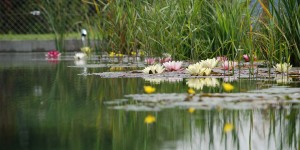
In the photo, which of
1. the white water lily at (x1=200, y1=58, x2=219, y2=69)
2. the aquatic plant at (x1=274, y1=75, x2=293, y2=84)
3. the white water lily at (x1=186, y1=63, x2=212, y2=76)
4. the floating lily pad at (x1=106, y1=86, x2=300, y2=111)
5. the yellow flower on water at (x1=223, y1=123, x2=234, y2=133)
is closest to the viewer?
the yellow flower on water at (x1=223, y1=123, x2=234, y2=133)

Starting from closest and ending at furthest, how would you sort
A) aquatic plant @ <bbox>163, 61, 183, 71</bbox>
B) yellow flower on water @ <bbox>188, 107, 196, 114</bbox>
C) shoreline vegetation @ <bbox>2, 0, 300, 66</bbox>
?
yellow flower on water @ <bbox>188, 107, 196, 114</bbox>
aquatic plant @ <bbox>163, 61, 183, 71</bbox>
shoreline vegetation @ <bbox>2, 0, 300, 66</bbox>

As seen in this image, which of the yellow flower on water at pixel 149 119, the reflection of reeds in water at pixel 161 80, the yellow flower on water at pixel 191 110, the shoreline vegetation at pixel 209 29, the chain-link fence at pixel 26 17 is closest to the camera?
the yellow flower on water at pixel 149 119

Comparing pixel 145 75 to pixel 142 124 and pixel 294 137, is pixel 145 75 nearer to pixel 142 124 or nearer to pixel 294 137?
pixel 142 124

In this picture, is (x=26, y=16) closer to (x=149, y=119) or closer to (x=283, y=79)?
(x=283, y=79)

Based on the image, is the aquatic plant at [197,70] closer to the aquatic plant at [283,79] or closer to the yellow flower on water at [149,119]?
the aquatic plant at [283,79]

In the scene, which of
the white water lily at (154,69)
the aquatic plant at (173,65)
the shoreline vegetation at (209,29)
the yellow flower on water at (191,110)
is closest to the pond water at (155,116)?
the yellow flower on water at (191,110)

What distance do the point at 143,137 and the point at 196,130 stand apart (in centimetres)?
27

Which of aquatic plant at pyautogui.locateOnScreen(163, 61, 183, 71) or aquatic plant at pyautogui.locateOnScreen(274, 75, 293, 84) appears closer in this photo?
aquatic plant at pyautogui.locateOnScreen(274, 75, 293, 84)

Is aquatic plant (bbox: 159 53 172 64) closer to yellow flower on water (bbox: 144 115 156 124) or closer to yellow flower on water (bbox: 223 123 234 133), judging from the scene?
yellow flower on water (bbox: 144 115 156 124)

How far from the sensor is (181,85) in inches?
197

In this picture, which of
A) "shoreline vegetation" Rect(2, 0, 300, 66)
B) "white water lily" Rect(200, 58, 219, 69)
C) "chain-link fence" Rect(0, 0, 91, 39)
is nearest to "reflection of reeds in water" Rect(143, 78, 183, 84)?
"white water lily" Rect(200, 58, 219, 69)

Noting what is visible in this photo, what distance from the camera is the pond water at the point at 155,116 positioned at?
2.71 m

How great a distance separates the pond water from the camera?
2708 millimetres

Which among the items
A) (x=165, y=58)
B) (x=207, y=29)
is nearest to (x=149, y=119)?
(x=165, y=58)
